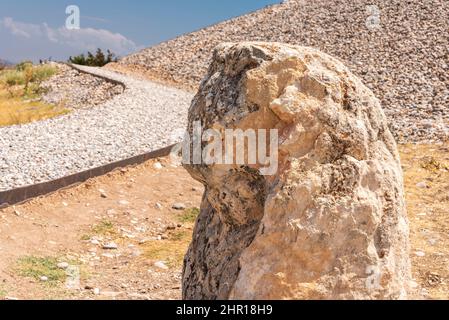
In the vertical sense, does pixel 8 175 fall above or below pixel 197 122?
below

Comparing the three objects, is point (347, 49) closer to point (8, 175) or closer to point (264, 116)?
point (8, 175)

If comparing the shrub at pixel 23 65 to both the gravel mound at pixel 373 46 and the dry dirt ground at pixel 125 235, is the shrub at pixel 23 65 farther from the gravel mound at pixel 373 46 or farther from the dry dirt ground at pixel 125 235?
the dry dirt ground at pixel 125 235

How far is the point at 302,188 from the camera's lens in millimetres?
3289

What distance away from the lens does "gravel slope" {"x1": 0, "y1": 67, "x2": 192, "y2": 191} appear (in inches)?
386

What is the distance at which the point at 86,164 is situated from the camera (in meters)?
10.1

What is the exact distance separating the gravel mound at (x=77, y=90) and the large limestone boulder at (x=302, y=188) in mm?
14898

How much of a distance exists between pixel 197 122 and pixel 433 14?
20.4 metres

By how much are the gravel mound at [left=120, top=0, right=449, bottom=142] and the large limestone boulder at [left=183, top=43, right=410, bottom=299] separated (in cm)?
929

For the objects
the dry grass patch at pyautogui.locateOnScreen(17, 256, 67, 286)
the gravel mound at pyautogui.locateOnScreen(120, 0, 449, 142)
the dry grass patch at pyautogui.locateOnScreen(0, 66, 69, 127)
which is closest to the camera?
the dry grass patch at pyautogui.locateOnScreen(17, 256, 67, 286)

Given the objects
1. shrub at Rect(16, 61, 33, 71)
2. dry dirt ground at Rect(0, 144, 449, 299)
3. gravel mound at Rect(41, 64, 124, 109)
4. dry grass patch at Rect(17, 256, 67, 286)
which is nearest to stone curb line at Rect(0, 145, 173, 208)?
dry dirt ground at Rect(0, 144, 449, 299)

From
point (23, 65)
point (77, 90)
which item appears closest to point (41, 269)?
point (77, 90)

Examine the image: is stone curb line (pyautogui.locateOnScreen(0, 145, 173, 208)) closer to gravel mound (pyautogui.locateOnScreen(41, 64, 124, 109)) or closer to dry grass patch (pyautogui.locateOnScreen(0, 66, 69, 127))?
dry grass patch (pyautogui.locateOnScreen(0, 66, 69, 127))

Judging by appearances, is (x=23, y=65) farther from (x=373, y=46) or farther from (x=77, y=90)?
(x=373, y=46)
